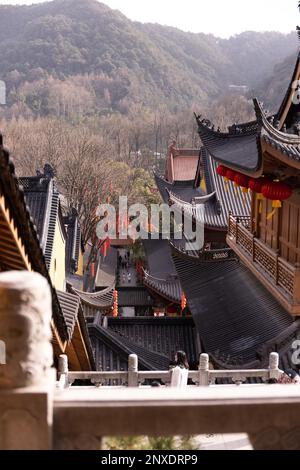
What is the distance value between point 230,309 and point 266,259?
4.96 feet

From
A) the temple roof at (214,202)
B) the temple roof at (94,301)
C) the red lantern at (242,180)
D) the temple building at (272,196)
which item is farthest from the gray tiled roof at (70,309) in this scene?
the temple roof at (214,202)

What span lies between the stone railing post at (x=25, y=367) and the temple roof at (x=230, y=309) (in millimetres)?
6947

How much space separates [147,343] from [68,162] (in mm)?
17620

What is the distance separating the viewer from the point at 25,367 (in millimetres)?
2316

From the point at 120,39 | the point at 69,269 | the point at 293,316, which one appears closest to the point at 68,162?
the point at 69,269

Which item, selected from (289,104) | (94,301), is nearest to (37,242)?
(289,104)

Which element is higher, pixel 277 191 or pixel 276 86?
pixel 277 191

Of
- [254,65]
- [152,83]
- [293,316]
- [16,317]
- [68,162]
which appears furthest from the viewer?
[254,65]

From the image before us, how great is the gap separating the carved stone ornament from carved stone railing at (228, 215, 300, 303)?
6984 millimetres

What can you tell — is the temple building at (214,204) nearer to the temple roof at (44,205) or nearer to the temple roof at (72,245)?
the temple roof at (72,245)

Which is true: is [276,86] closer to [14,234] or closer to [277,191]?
[277,191]

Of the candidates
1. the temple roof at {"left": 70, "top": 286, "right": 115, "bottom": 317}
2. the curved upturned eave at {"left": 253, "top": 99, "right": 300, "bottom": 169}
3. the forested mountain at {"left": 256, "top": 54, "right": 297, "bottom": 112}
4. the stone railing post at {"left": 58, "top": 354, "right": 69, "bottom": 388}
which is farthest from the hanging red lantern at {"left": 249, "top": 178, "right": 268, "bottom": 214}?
the forested mountain at {"left": 256, "top": 54, "right": 297, "bottom": 112}

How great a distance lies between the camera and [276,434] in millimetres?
2445
